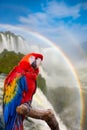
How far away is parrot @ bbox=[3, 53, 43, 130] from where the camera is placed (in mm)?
3939

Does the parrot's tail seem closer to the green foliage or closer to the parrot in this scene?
the parrot

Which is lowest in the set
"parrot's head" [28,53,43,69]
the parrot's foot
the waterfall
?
the parrot's foot

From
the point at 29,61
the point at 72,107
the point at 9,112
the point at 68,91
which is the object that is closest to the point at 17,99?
the point at 9,112

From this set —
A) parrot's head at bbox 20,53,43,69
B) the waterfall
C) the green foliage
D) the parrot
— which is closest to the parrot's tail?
the parrot

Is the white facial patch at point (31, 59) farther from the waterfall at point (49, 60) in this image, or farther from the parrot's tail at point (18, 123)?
the waterfall at point (49, 60)

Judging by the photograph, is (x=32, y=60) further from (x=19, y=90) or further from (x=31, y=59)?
(x=19, y=90)

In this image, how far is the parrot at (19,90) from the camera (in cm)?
394

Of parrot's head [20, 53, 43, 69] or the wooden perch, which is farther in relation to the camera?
parrot's head [20, 53, 43, 69]

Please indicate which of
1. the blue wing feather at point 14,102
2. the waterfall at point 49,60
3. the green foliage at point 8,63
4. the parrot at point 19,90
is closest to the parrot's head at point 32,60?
the parrot at point 19,90

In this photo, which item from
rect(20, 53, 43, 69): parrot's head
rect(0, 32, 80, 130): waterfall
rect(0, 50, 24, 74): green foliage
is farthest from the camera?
rect(0, 32, 80, 130): waterfall

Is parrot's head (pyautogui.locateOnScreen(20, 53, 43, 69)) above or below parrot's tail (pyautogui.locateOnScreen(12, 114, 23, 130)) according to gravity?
above

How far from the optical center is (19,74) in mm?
4008

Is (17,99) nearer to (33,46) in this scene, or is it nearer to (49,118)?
(49,118)

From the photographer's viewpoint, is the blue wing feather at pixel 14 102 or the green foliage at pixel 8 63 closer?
the blue wing feather at pixel 14 102
